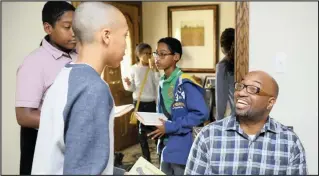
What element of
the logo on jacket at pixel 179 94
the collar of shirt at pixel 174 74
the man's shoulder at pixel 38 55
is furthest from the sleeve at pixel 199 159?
the man's shoulder at pixel 38 55

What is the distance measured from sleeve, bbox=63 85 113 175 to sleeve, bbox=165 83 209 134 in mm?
832

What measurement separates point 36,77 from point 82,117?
60cm

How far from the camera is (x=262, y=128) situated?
1.21 m

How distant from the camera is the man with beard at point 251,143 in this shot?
1.17 m

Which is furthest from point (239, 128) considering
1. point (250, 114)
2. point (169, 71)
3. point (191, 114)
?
point (169, 71)

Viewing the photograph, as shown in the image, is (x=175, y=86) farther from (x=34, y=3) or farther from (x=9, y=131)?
(x=9, y=131)

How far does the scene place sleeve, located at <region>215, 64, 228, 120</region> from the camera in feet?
5.47

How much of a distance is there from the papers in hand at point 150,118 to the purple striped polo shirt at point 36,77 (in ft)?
1.86

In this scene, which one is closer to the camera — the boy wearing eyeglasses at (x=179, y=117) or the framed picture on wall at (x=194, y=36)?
the boy wearing eyeglasses at (x=179, y=117)

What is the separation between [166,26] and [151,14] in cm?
11

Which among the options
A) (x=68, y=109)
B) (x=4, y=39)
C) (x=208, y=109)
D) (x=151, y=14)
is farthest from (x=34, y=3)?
(x=68, y=109)

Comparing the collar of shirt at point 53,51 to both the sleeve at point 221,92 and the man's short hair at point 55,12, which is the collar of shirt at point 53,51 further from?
the sleeve at point 221,92

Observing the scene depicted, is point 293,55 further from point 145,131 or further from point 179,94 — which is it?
point 145,131

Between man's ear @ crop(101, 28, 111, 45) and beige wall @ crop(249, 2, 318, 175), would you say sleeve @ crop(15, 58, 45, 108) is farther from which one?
beige wall @ crop(249, 2, 318, 175)
